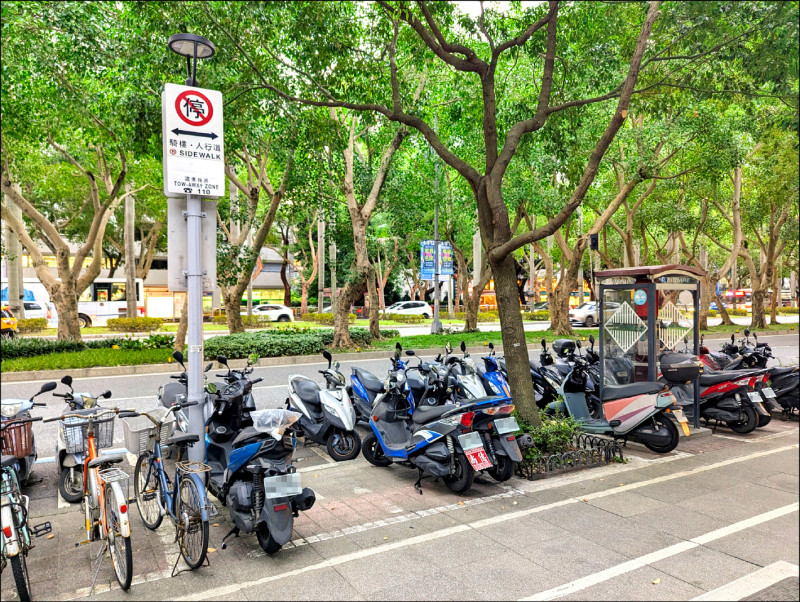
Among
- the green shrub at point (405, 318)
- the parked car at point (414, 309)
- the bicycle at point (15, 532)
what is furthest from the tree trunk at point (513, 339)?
the parked car at point (414, 309)

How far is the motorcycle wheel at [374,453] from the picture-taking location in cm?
607

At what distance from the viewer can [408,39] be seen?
884cm

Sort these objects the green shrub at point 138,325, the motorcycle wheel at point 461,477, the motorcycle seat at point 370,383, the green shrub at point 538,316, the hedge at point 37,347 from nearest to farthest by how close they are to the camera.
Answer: the motorcycle wheel at point 461,477
the motorcycle seat at point 370,383
the hedge at point 37,347
the green shrub at point 138,325
the green shrub at point 538,316

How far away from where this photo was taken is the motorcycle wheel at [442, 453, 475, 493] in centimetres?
508

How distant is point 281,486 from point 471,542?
1489mm

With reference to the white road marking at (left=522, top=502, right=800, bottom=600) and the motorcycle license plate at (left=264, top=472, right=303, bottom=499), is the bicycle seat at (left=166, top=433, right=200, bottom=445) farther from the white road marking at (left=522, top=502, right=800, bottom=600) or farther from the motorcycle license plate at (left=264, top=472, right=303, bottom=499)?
the white road marking at (left=522, top=502, right=800, bottom=600)

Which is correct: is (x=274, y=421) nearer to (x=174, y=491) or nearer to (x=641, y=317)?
(x=174, y=491)

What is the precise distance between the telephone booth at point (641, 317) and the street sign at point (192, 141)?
484 cm

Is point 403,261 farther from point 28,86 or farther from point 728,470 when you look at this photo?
point 728,470

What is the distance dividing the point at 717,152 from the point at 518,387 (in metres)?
12.6

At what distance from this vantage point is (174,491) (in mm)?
4031

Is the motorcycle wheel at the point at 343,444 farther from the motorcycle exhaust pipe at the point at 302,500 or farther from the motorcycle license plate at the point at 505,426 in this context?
the motorcycle exhaust pipe at the point at 302,500

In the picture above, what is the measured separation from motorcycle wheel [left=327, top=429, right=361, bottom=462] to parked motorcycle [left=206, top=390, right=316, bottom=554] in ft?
6.92

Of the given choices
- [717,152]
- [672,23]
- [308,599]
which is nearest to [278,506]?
[308,599]
